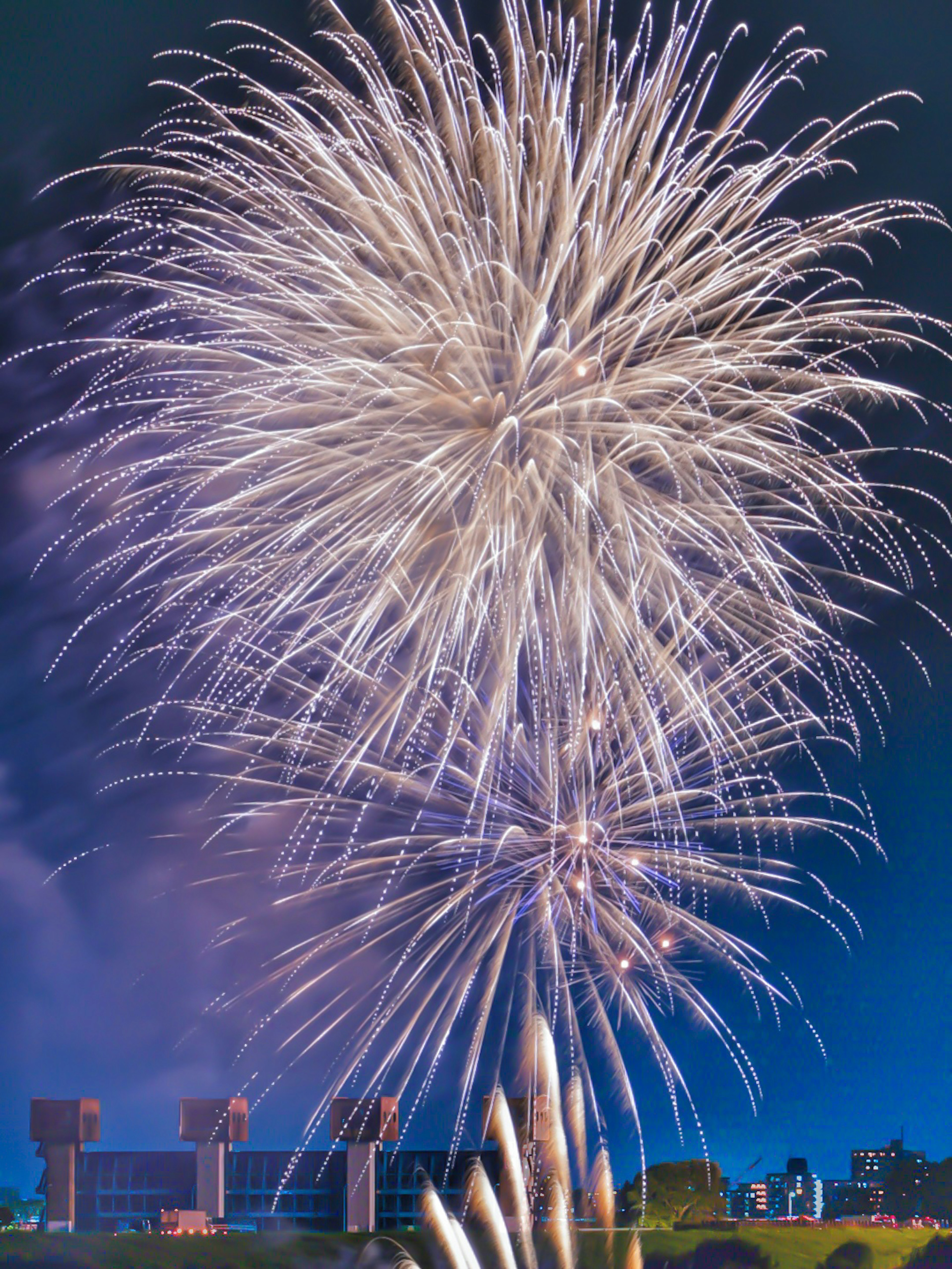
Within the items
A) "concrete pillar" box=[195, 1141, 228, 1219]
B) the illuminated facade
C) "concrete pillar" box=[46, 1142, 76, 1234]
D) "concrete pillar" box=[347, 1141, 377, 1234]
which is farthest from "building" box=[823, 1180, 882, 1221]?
"concrete pillar" box=[46, 1142, 76, 1234]

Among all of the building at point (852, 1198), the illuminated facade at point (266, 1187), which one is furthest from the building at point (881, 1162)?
the illuminated facade at point (266, 1187)

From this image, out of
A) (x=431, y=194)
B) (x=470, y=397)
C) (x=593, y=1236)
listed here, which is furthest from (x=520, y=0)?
(x=593, y=1236)

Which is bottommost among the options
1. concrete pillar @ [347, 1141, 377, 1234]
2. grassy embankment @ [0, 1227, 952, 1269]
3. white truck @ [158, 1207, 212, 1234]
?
grassy embankment @ [0, 1227, 952, 1269]

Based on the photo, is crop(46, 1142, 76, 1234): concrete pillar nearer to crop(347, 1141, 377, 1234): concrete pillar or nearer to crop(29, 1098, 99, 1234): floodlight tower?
crop(29, 1098, 99, 1234): floodlight tower

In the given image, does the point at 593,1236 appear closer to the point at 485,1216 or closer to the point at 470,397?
the point at 485,1216

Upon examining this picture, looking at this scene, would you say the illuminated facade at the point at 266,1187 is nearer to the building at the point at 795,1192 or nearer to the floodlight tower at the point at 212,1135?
the floodlight tower at the point at 212,1135

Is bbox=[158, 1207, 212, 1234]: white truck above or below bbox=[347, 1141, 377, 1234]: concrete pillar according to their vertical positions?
below
